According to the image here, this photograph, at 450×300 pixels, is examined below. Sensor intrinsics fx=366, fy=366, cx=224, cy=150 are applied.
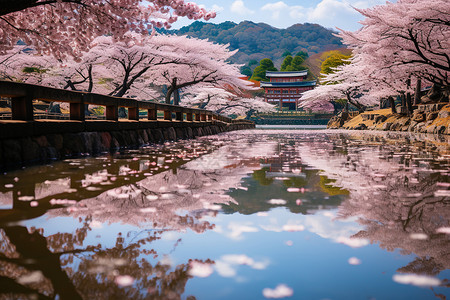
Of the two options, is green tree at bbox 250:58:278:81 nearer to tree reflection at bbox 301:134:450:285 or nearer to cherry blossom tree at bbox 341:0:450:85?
cherry blossom tree at bbox 341:0:450:85

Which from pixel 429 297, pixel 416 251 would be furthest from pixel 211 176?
pixel 429 297

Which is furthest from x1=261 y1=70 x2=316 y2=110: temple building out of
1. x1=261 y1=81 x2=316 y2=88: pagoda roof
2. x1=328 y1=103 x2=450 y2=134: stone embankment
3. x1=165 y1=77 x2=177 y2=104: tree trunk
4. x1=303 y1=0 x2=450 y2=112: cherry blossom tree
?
x1=303 y1=0 x2=450 y2=112: cherry blossom tree

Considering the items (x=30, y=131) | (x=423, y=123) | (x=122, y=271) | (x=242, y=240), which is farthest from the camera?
(x=423, y=123)

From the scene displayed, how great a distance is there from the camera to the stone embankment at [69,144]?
5488 mm

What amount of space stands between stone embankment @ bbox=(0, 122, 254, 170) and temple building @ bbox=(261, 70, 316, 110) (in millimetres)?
69015

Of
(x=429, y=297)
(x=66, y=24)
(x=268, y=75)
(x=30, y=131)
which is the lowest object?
(x=429, y=297)

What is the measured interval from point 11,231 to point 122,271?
1114mm

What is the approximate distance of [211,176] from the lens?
5066 millimetres

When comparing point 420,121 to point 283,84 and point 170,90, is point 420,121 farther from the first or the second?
point 283,84

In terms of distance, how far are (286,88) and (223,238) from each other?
80.1 metres

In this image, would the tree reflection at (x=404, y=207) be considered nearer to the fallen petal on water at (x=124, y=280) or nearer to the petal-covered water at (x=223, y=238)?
the petal-covered water at (x=223, y=238)

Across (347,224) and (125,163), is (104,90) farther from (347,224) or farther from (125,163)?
(347,224)

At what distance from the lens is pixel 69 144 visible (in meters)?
7.18

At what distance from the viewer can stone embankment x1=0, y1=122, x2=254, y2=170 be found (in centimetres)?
549
